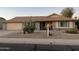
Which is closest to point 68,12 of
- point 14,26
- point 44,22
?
point 44,22

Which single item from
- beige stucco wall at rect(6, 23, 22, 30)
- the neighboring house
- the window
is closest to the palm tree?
the neighboring house

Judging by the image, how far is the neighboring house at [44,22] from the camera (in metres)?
35.7

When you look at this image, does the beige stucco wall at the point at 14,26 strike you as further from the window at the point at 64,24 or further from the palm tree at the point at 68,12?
the palm tree at the point at 68,12

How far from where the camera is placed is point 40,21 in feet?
120

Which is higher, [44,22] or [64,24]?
[44,22]

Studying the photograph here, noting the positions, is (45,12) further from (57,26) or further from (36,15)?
(57,26)

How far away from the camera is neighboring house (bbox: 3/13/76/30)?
3566 centimetres

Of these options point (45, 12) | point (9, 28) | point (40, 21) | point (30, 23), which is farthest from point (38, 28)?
point (30, 23)

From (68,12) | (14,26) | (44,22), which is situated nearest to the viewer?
(44,22)

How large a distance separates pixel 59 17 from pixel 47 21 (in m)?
2.76

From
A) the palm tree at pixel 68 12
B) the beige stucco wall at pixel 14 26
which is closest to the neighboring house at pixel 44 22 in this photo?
the beige stucco wall at pixel 14 26

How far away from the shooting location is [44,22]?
123 ft

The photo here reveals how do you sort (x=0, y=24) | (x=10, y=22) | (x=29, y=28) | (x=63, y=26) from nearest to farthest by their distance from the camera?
(x=29, y=28)
(x=63, y=26)
(x=10, y=22)
(x=0, y=24)

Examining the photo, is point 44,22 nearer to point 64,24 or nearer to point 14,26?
point 64,24
